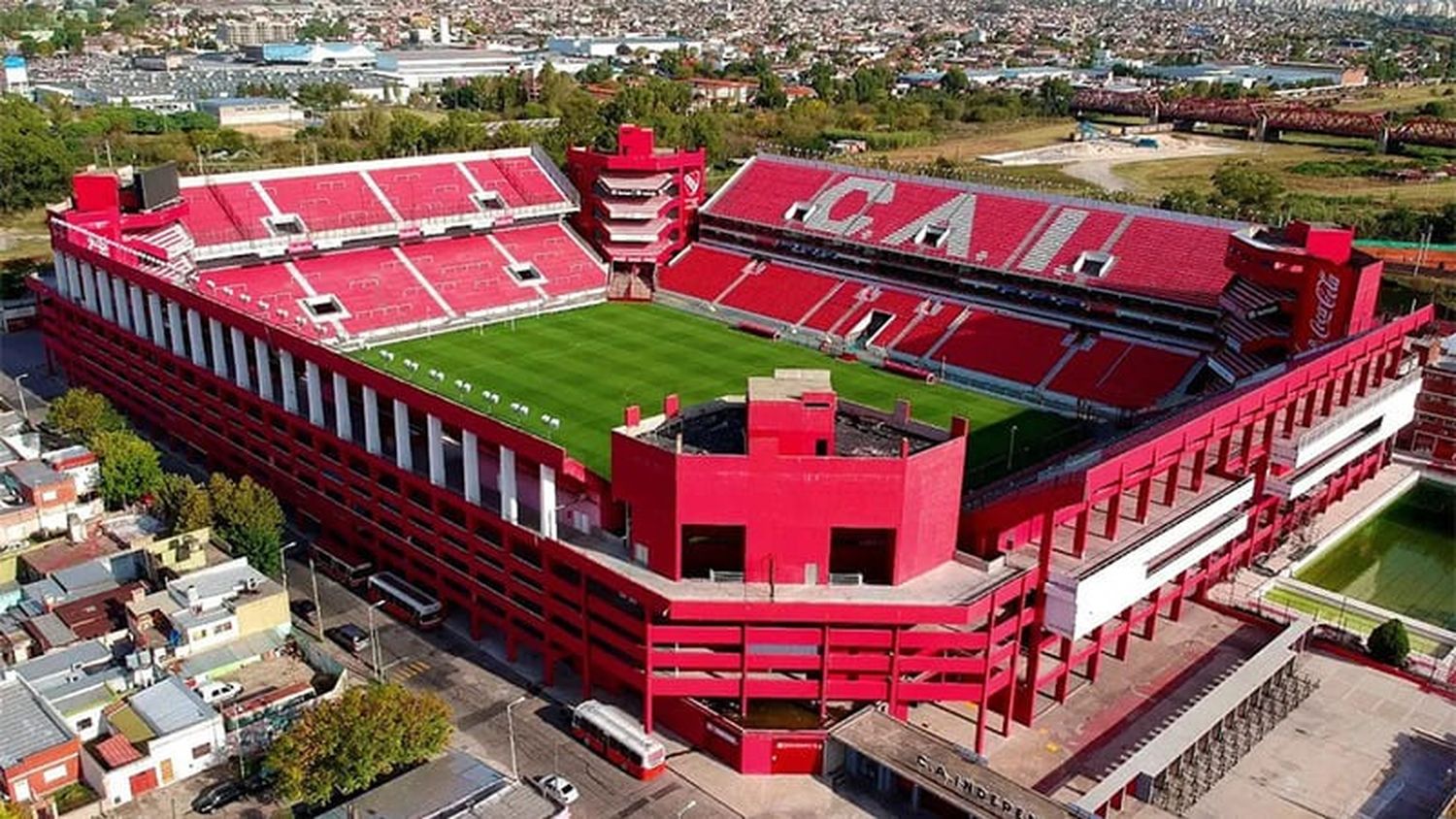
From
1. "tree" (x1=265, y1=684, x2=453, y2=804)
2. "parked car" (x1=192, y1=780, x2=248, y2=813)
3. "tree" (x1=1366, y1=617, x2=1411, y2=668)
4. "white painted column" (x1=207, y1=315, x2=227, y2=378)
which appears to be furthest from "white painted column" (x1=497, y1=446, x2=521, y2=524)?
"tree" (x1=1366, y1=617, x2=1411, y2=668)

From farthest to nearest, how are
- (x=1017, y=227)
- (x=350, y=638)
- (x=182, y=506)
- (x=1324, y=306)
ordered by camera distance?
1. (x=1017, y=227)
2. (x=1324, y=306)
3. (x=182, y=506)
4. (x=350, y=638)

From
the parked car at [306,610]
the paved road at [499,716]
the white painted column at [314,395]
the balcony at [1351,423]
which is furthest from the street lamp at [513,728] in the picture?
the balcony at [1351,423]

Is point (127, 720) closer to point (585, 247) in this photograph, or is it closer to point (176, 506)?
point (176, 506)

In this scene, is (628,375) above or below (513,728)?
above

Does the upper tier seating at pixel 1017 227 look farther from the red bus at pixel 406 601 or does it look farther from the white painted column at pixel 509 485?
the red bus at pixel 406 601

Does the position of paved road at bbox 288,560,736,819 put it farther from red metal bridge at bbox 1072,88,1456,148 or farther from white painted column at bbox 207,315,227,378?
red metal bridge at bbox 1072,88,1456,148

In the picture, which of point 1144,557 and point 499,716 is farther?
point 499,716

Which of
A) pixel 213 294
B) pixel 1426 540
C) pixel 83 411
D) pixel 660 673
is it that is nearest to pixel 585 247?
pixel 213 294

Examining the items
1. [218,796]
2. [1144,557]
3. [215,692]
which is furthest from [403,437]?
[1144,557]

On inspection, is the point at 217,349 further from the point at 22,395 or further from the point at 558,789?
the point at 558,789
